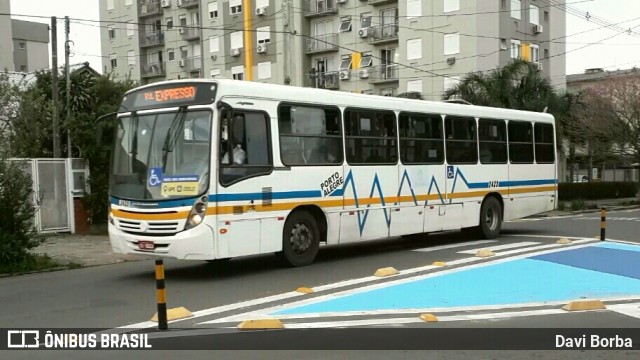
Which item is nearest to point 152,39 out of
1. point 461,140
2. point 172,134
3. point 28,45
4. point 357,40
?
point 28,45

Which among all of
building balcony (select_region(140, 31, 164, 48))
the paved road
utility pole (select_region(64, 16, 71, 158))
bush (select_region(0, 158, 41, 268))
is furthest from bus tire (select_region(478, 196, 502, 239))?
building balcony (select_region(140, 31, 164, 48))

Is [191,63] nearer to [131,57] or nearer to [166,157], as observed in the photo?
[131,57]

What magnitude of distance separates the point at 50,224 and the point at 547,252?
14.2 meters

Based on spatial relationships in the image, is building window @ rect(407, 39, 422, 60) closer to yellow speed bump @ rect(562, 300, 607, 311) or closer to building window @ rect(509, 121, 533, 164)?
building window @ rect(509, 121, 533, 164)

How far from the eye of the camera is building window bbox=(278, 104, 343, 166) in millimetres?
11286

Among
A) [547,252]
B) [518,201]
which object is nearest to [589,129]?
[518,201]

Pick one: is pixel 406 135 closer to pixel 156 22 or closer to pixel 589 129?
pixel 589 129

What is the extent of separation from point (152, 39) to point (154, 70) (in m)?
3.06

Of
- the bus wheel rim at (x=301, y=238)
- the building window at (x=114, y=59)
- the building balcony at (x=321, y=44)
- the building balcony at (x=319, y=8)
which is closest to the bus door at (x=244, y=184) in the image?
the bus wheel rim at (x=301, y=238)

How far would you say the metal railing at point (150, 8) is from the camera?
2422 inches

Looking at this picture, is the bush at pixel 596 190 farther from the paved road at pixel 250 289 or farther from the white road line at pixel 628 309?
the white road line at pixel 628 309

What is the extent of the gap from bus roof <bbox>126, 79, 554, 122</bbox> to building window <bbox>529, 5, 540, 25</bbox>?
32.4 m

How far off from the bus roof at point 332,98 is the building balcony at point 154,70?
4993 cm

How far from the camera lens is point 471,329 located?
7.10 metres
